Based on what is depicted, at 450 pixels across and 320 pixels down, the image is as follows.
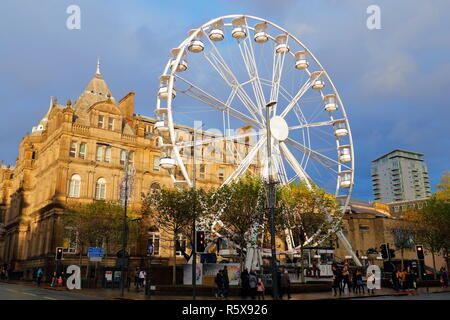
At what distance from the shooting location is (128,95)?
61.1 meters

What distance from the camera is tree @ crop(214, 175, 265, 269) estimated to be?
34219 millimetres

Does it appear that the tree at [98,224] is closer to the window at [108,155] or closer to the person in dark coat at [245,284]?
the window at [108,155]

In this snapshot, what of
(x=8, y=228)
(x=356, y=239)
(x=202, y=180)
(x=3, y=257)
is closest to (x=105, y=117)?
(x=202, y=180)

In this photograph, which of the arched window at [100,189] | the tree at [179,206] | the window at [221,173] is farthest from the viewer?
the window at [221,173]

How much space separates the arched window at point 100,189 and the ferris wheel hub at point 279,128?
936 inches

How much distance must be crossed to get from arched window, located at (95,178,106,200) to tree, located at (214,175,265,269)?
22.1 m

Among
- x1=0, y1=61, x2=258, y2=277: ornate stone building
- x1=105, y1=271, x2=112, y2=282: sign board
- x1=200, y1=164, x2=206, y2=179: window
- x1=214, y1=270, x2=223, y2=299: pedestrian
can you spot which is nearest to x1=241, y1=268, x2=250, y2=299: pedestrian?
x1=214, y1=270, x2=223, y2=299: pedestrian

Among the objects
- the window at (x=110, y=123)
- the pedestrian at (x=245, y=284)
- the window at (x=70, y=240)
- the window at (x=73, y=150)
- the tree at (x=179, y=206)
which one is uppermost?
the window at (x=110, y=123)

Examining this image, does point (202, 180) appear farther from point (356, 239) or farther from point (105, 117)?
point (356, 239)

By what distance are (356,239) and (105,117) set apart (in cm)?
4114

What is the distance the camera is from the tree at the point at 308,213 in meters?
37.5

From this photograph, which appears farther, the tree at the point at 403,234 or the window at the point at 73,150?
the tree at the point at 403,234

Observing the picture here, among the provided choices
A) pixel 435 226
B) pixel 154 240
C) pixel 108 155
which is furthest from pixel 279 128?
pixel 108 155

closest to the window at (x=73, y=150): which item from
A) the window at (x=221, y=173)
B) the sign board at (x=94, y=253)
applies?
the sign board at (x=94, y=253)
